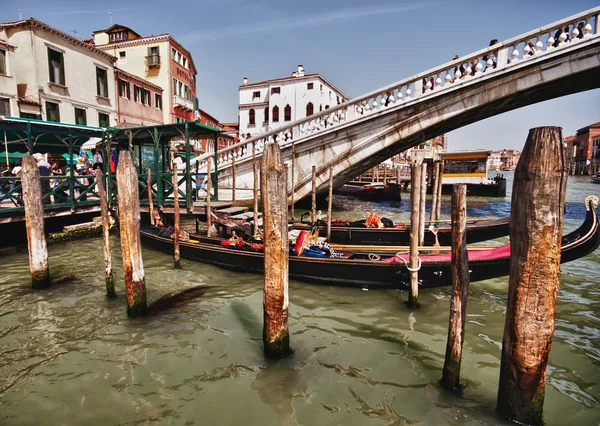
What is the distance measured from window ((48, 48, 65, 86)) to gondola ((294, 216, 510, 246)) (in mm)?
13980

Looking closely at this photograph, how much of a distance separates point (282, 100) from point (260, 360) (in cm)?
3108

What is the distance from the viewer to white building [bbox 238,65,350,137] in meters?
31.6

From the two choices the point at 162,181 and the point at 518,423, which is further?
the point at 162,181

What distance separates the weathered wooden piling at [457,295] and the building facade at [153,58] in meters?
23.7

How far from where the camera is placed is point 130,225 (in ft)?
15.2

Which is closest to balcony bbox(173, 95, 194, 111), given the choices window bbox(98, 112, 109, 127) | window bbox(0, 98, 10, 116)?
window bbox(98, 112, 109, 127)

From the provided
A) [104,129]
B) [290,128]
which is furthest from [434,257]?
[104,129]

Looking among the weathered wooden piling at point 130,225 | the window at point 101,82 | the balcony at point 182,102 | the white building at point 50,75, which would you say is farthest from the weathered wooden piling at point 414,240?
the balcony at point 182,102

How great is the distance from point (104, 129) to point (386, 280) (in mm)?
8399

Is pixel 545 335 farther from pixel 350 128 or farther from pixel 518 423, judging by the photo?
pixel 350 128

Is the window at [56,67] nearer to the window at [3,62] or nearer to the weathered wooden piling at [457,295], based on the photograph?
the window at [3,62]

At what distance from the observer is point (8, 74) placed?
13703mm

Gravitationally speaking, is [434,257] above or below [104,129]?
below

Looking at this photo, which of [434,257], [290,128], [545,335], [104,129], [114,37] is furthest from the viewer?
[114,37]
